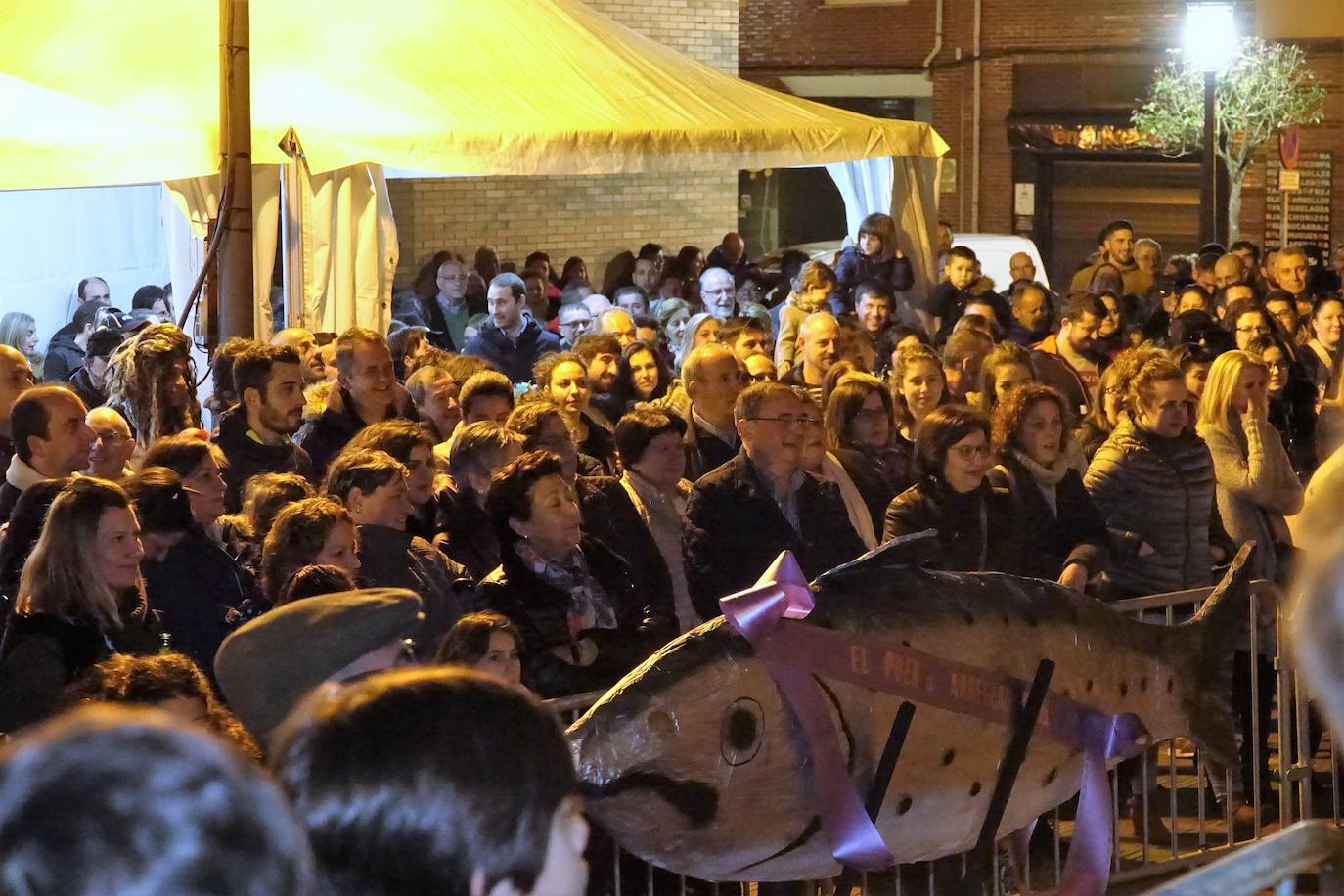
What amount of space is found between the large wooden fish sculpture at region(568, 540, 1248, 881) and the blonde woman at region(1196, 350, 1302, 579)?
2.86 meters

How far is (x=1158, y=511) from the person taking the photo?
7125 millimetres

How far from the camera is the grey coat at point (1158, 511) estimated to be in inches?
280

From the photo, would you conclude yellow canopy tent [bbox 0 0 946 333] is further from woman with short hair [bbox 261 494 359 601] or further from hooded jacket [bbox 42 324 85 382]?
woman with short hair [bbox 261 494 359 601]

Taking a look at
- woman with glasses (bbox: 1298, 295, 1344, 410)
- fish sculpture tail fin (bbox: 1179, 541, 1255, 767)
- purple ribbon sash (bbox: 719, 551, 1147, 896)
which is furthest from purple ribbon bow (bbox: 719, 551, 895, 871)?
woman with glasses (bbox: 1298, 295, 1344, 410)

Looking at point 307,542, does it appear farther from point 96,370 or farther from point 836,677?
point 96,370

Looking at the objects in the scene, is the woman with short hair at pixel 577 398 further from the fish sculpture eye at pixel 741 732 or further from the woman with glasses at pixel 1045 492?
the fish sculpture eye at pixel 741 732

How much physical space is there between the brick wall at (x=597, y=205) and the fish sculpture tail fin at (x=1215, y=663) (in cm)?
1488

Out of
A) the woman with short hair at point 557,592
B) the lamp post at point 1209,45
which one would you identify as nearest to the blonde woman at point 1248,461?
the woman with short hair at point 557,592

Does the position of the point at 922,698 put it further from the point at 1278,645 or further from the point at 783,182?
the point at 783,182

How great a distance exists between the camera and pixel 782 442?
6.38 metres

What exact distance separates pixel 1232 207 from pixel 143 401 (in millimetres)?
20925

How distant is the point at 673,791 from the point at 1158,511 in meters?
3.76

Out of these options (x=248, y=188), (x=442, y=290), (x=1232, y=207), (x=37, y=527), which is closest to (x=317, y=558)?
(x=37, y=527)

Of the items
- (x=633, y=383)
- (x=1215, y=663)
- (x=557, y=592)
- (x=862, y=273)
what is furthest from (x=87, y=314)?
(x=1215, y=663)
